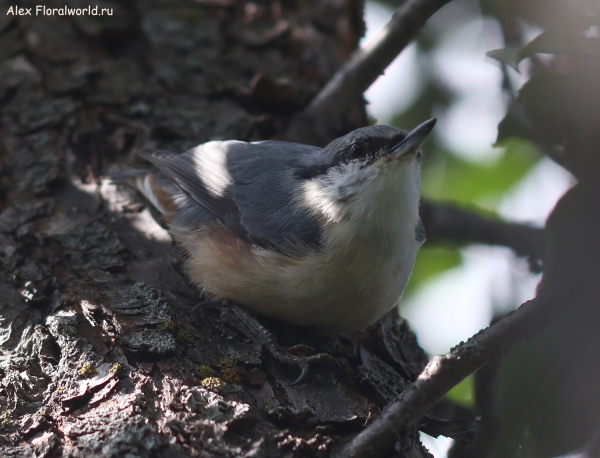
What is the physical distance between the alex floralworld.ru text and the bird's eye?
6.62 ft

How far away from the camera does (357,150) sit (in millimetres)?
2467

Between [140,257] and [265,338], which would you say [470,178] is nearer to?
[265,338]

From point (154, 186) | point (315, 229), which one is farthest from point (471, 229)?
point (154, 186)

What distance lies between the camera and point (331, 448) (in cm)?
163

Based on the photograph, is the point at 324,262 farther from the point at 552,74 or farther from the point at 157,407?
the point at 552,74

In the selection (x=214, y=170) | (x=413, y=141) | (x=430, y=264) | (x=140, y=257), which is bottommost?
(x=430, y=264)

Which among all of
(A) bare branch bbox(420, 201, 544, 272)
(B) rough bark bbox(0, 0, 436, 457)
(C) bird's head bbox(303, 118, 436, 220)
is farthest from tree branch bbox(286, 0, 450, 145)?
(C) bird's head bbox(303, 118, 436, 220)

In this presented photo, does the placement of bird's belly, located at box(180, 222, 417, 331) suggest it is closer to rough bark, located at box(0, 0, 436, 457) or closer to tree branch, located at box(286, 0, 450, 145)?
rough bark, located at box(0, 0, 436, 457)

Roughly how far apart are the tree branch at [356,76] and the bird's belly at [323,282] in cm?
108

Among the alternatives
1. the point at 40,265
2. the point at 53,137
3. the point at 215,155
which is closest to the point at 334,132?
the point at 215,155

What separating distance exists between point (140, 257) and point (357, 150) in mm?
1026

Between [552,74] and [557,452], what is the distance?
114 cm

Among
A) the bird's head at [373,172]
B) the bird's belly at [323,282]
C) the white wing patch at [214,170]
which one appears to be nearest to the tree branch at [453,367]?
the bird's belly at [323,282]

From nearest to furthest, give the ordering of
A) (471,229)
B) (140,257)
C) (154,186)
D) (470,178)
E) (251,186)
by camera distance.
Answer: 1. (140,257)
2. (251,186)
3. (154,186)
4. (471,229)
5. (470,178)
